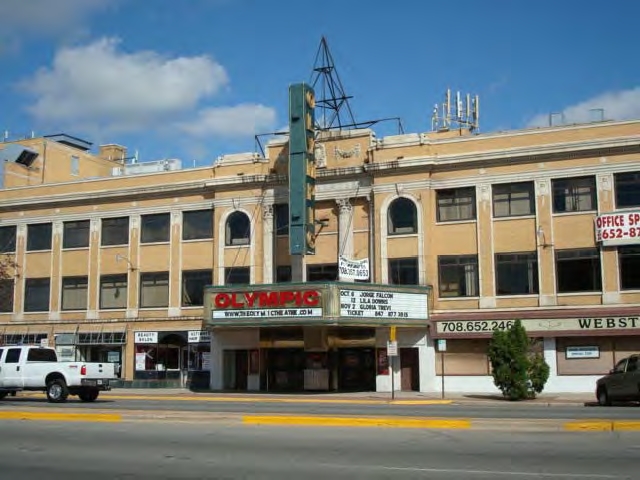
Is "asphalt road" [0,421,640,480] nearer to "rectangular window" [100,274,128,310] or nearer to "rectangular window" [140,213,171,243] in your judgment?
"rectangular window" [140,213,171,243]

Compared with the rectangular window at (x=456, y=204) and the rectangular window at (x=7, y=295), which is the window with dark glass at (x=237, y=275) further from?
the rectangular window at (x=7, y=295)

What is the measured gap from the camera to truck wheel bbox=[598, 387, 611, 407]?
27.7 meters

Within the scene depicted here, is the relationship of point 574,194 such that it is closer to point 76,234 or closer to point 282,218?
point 282,218

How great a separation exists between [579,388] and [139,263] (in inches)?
986

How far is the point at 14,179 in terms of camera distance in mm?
53688

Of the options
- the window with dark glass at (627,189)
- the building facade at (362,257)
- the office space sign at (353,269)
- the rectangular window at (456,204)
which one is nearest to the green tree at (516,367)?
the building facade at (362,257)

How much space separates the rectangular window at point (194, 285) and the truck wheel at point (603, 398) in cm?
2265

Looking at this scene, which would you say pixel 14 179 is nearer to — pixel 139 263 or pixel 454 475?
pixel 139 263

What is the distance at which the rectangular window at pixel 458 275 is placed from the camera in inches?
1540

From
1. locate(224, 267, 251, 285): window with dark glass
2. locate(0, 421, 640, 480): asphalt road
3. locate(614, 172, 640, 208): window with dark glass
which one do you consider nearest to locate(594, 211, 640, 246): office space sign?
locate(614, 172, 640, 208): window with dark glass

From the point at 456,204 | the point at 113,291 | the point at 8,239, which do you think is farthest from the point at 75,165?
the point at 456,204

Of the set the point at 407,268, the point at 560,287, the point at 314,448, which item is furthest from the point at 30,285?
the point at 314,448

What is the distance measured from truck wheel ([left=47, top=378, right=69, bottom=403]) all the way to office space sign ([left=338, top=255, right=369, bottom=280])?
13.9 m

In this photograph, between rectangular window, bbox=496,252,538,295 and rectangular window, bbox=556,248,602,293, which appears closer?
rectangular window, bbox=556,248,602,293
